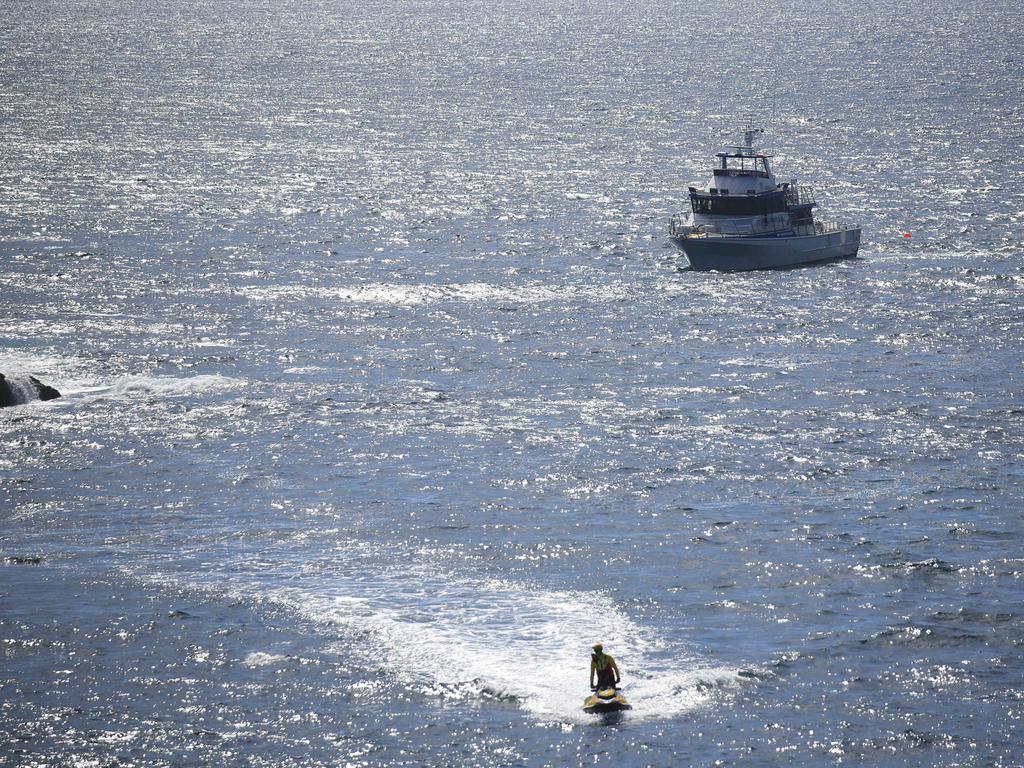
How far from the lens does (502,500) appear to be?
60875mm

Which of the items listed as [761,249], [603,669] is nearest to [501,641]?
[603,669]

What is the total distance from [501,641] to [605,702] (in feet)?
18.2

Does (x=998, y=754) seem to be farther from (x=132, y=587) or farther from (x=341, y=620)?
(x=132, y=587)

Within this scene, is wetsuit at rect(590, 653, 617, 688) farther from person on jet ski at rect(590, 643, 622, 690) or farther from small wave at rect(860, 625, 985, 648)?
small wave at rect(860, 625, 985, 648)

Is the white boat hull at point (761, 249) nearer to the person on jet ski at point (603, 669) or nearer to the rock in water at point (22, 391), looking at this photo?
the rock in water at point (22, 391)

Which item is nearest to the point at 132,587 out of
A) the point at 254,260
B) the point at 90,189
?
the point at 254,260

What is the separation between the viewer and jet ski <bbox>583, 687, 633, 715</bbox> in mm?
43344

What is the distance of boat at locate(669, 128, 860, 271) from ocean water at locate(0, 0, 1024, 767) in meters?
1.83

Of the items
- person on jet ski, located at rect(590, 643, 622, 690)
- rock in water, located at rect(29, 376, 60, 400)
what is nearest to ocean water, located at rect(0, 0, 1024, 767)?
rock in water, located at rect(29, 376, 60, 400)

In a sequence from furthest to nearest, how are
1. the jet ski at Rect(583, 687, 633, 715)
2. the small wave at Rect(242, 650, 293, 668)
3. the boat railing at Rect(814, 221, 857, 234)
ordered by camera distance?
the boat railing at Rect(814, 221, 857, 234), the small wave at Rect(242, 650, 293, 668), the jet ski at Rect(583, 687, 633, 715)

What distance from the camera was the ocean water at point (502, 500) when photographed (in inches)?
1724

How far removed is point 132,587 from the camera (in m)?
52.0

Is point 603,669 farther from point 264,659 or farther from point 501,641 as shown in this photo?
point 264,659

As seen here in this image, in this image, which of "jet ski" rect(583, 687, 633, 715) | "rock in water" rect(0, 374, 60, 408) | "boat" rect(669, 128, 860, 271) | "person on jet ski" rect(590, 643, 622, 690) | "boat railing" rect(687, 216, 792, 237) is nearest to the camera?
"person on jet ski" rect(590, 643, 622, 690)
